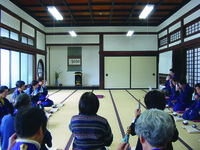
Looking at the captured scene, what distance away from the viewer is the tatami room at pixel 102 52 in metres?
4.69

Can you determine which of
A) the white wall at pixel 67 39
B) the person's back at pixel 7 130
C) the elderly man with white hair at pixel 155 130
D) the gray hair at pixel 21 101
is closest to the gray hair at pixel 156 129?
the elderly man with white hair at pixel 155 130

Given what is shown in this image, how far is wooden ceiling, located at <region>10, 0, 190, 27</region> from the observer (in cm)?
561

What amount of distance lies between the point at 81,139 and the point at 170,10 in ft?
22.1

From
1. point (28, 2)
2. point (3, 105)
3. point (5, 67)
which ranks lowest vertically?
point (3, 105)

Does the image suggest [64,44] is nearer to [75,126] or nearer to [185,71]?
[185,71]

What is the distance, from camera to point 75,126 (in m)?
1.29

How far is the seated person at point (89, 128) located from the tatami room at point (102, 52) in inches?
50.1

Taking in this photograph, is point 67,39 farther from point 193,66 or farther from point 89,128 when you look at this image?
point 89,128

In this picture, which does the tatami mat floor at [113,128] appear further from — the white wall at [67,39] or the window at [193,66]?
the white wall at [67,39]

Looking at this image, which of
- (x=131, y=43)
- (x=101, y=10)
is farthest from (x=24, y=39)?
(x=131, y=43)

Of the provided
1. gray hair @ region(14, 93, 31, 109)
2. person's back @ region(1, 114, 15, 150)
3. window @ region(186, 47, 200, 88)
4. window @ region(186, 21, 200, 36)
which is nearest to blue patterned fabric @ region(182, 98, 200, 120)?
window @ region(186, 47, 200, 88)

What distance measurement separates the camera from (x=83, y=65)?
31.5 ft

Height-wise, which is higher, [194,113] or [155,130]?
[155,130]

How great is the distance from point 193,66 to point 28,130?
5.66m
